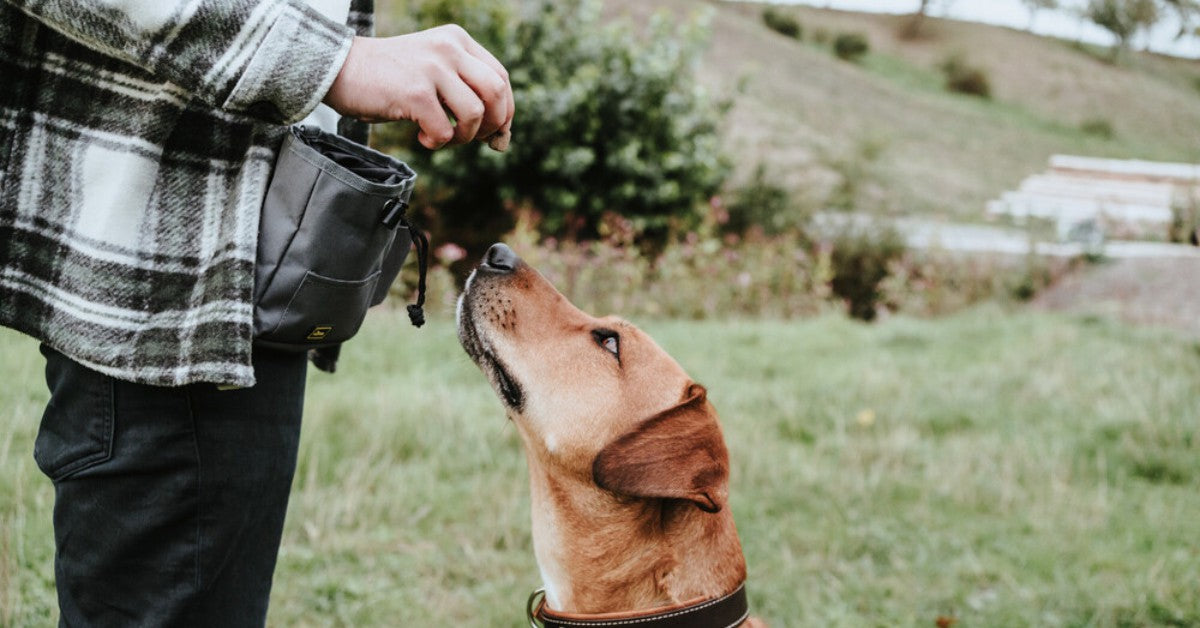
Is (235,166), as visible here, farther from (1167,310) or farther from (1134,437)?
(1167,310)

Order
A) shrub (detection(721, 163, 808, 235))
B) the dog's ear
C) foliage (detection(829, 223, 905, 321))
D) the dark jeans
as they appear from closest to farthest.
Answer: the dark jeans → the dog's ear → foliage (detection(829, 223, 905, 321)) → shrub (detection(721, 163, 808, 235))

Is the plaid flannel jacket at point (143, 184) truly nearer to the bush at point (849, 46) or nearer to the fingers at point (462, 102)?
the fingers at point (462, 102)

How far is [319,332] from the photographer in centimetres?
158

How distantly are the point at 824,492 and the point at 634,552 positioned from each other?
8.65 feet

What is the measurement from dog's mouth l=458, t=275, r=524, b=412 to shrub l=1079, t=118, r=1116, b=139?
111 feet

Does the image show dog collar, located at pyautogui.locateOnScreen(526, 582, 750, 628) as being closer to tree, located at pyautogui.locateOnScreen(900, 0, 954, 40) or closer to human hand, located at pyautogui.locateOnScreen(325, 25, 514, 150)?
human hand, located at pyautogui.locateOnScreen(325, 25, 514, 150)

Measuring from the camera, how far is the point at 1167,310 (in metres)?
9.88

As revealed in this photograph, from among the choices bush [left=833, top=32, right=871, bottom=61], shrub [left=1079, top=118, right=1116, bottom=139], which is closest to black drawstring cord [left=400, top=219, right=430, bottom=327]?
shrub [left=1079, top=118, right=1116, bottom=139]

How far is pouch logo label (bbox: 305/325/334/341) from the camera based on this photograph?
157 centimetres

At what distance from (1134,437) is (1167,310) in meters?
5.31

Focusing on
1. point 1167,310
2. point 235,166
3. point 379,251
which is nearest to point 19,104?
point 235,166

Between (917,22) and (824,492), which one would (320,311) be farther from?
(917,22)

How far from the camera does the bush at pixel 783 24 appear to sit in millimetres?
36688

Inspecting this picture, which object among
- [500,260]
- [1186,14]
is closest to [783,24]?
[1186,14]
